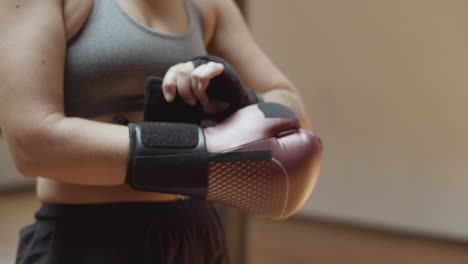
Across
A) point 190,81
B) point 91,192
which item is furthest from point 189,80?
point 91,192

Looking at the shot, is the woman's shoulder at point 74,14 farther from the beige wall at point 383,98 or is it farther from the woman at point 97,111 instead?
the beige wall at point 383,98

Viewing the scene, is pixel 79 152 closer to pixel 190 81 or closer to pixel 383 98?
pixel 190 81

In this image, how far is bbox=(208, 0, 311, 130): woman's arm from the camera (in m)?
0.78

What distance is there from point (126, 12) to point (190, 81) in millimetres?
150

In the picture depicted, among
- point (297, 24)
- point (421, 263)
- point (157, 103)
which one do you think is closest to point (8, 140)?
point (157, 103)

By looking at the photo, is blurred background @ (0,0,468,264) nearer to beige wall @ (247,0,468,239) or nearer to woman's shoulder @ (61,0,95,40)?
beige wall @ (247,0,468,239)

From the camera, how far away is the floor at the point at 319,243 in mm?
2098

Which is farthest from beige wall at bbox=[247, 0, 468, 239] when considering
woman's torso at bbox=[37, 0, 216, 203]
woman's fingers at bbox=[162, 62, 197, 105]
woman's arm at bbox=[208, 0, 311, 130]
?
woman's fingers at bbox=[162, 62, 197, 105]

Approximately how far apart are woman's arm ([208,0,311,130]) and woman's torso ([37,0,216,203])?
0.42ft

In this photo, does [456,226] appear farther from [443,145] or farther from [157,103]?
[157,103]

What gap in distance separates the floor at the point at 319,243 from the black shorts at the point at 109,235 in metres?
1.38

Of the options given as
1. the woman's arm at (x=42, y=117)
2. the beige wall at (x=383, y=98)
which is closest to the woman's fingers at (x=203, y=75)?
the woman's arm at (x=42, y=117)

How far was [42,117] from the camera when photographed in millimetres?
511

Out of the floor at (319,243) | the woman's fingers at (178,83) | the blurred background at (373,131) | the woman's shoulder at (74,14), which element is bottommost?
the floor at (319,243)
